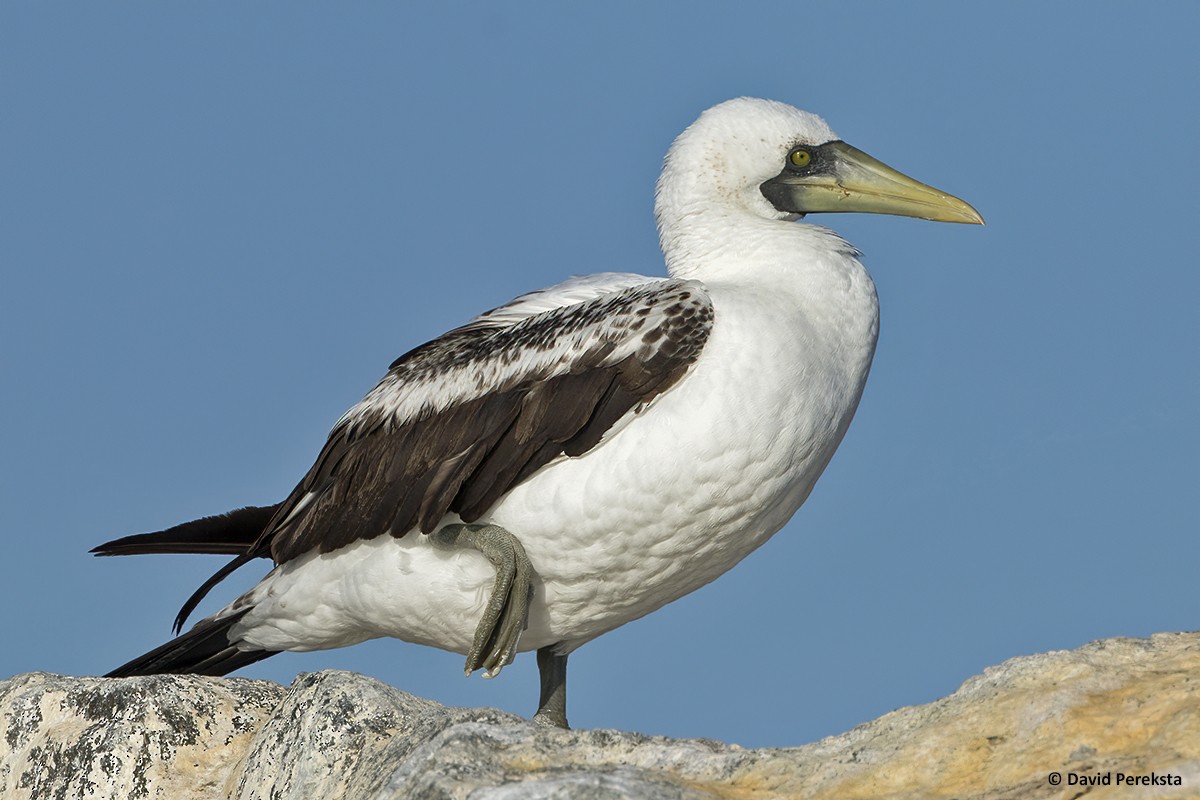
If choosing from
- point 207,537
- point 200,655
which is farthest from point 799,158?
point 200,655

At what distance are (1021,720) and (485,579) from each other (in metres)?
3.86

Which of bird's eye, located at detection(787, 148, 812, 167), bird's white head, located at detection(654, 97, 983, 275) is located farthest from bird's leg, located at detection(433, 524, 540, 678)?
bird's eye, located at detection(787, 148, 812, 167)

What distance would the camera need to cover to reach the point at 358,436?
9578mm

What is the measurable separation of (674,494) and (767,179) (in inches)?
Answer: 94.5

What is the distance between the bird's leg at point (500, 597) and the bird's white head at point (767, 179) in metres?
2.11

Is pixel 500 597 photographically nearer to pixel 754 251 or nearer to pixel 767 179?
pixel 754 251

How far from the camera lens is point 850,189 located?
9.84 meters

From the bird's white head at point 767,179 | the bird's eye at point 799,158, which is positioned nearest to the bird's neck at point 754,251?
the bird's white head at point 767,179

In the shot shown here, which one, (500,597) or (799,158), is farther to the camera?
(799,158)

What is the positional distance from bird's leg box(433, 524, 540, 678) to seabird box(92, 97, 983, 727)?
0.01m

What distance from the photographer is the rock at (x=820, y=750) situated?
5.48 m

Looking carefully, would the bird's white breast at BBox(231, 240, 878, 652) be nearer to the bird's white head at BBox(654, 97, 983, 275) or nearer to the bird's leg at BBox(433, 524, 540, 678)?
the bird's leg at BBox(433, 524, 540, 678)

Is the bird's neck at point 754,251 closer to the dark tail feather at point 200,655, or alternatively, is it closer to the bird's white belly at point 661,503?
the bird's white belly at point 661,503

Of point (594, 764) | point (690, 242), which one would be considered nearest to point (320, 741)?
point (594, 764)
